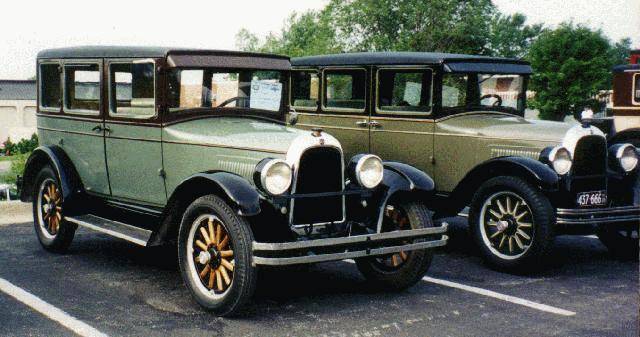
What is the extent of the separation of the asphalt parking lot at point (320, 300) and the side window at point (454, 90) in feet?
5.09

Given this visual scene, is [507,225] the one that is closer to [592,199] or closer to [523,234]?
[523,234]

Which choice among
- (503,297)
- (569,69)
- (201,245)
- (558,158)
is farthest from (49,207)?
(569,69)

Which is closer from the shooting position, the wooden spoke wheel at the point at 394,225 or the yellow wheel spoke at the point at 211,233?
the yellow wheel spoke at the point at 211,233

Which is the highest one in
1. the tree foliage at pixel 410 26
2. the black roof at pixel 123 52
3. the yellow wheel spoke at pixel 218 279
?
the tree foliage at pixel 410 26

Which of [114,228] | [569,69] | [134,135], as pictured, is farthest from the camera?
[569,69]

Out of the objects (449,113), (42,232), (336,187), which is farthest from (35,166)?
(449,113)

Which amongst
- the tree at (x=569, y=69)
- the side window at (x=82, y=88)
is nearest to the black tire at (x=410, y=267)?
the side window at (x=82, y=88)

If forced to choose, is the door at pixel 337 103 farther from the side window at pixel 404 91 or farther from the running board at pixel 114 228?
the running board at pixel 114 228

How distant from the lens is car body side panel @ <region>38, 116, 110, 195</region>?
634cm

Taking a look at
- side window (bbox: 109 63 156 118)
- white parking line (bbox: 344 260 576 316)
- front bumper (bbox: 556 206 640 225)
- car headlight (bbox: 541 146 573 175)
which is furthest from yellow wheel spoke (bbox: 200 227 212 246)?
car headlight (bbox: 541 146 573 175)

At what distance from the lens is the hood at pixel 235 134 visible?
16.7ft

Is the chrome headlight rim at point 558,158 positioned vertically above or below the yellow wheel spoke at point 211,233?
above

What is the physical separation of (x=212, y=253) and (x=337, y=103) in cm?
375

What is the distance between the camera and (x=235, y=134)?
210 inches
